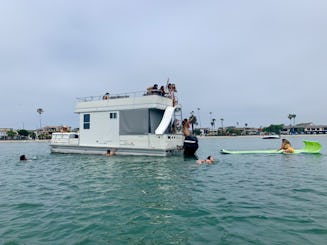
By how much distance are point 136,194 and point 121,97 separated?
55.7ft

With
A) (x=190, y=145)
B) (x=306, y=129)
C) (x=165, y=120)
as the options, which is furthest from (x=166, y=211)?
(x=306, y=129)

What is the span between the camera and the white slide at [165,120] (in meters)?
21.7

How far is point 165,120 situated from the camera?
74.0 ft

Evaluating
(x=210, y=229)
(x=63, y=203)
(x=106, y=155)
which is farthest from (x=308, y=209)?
(x=106, y=155)

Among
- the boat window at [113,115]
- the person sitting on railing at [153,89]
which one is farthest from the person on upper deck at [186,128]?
the boat window at [113,115]

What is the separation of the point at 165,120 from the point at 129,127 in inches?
149

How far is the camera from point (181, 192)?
9328 millimetres

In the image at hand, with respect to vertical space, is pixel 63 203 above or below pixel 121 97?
below

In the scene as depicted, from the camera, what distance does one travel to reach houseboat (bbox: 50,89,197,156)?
2236 centimetres

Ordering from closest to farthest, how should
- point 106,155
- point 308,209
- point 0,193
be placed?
point 308,209, point 0,193, point 106,155

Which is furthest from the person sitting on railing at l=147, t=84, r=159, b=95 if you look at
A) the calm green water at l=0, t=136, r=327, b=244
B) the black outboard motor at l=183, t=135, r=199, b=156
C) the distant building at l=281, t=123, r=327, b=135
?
the distant building at l=281, t=123, r=327, b=135

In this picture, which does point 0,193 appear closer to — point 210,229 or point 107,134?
point 210,229

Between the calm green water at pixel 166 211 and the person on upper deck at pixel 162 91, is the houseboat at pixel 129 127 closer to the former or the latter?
the person on upper deck at pixel 162 91

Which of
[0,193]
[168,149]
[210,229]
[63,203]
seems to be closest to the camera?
[210,229]
